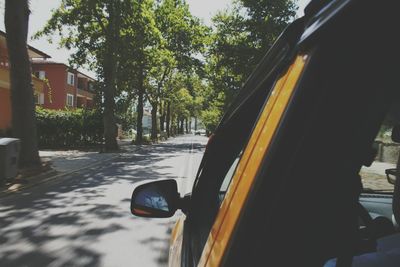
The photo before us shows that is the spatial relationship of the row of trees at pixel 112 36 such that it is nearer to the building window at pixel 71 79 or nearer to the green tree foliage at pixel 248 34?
the green tree foliage at pixel 248 34

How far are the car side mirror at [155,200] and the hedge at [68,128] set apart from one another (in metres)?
28.0

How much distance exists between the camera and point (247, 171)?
114cm

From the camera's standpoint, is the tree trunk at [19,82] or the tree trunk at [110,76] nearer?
the tree trunk at [19,82]

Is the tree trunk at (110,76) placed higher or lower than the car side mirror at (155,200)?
higher

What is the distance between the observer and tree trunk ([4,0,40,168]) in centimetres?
1394

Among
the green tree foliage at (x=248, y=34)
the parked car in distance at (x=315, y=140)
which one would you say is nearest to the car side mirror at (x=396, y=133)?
the parked car in distance at (x=315, y=140)

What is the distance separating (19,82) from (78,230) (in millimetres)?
8568

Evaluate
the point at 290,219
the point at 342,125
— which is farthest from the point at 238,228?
the point at 342,125

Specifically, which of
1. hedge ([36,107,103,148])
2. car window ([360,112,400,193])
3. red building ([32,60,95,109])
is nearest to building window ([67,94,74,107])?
red building ([32,60,95,109])

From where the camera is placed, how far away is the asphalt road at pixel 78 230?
5277 mm

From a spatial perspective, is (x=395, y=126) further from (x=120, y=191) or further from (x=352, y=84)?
(x=120, y=191)

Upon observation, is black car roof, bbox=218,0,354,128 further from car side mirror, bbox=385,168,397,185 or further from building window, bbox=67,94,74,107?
building window, bbox=67,94,74,107

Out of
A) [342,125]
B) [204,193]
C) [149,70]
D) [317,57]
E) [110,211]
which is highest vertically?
[149,70]

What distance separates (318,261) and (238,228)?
0.21 meters
